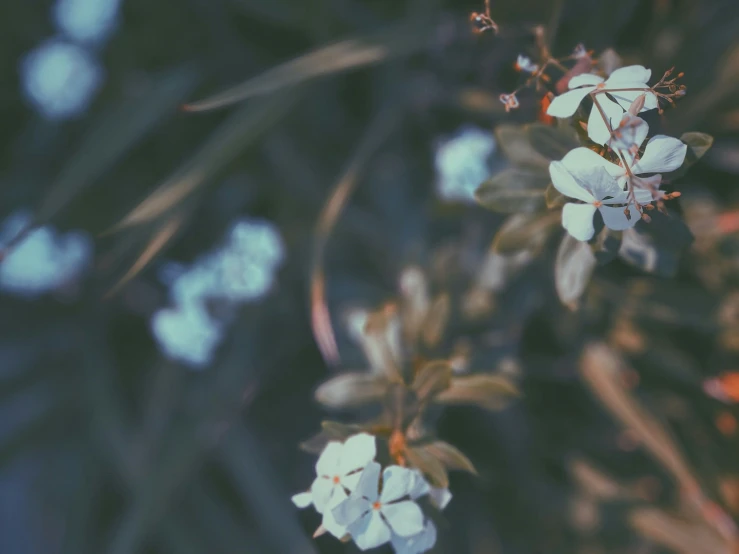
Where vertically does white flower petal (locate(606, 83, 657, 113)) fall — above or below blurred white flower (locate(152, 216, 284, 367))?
above

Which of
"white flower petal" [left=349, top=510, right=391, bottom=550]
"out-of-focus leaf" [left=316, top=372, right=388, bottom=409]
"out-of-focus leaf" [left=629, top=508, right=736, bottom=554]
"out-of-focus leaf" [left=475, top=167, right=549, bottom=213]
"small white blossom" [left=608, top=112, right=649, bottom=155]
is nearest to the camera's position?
"small white blossom" [left=608, top=112, right=649, bottom=155]

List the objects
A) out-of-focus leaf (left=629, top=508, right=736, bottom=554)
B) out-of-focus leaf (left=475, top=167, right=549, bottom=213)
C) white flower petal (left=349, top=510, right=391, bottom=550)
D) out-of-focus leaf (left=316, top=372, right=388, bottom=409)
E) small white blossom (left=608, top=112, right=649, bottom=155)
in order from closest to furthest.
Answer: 1. small white blossom (left=608, top=112, right=649, bottom=155)
2. white flower petal (left=349, top=510, right=391, bottom=550)
3. out-of-focus leaf (left=475, top=167, right=549, bottom=213)
4. out-of-focus leaf (left=316, top=372, right=388, bottom=409)
5. out-of-focus leaf (left=629, top=508, right=736, bottom=554)

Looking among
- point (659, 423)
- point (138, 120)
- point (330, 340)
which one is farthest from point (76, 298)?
point (659, 423)

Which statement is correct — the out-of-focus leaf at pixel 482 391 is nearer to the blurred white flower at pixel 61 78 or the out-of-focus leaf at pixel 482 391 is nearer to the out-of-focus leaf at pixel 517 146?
the out-of-focus leaf at pixel 517 146

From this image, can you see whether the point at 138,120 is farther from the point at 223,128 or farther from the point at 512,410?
the point at 512,410

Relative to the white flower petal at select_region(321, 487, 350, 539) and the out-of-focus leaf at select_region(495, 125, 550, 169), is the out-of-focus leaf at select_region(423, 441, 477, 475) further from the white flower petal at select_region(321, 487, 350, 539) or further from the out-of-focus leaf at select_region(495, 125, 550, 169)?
the out-of-focus leaf at select_region(495, 125, 550, 169)

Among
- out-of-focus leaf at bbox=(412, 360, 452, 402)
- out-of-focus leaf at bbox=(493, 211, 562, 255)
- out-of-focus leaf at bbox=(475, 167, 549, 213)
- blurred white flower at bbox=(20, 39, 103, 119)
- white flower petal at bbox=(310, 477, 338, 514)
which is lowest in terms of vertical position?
out-of-focus leaf at bbox=(412, 360, 452, 402)

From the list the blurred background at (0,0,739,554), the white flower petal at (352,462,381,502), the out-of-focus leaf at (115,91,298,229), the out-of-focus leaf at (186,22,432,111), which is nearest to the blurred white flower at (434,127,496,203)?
the blurred background at (0,0,739,554)
